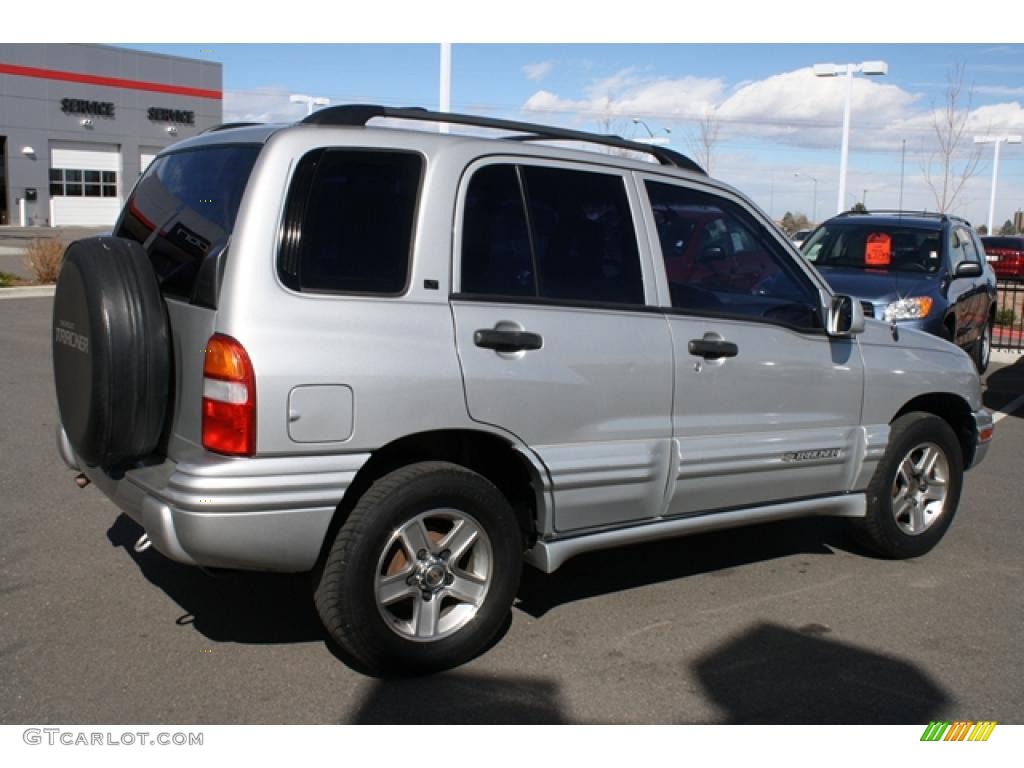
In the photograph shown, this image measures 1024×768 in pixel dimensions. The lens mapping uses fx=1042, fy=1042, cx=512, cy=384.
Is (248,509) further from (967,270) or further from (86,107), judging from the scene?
(86,107)

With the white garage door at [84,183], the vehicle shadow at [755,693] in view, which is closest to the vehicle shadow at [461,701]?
the vehicle shadow at [755,693]

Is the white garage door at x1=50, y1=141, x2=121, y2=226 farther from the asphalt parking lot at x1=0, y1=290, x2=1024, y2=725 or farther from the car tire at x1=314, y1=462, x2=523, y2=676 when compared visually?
the car tire at x1=314, y1=462, x2=523, y2=676

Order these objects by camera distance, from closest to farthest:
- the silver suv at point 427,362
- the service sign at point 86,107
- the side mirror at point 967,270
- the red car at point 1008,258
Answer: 1. the silver suv at point 427,362
2. the side mirror at point 967,270
3. the red car at point 1008,258
4. the service sign at point 86,107

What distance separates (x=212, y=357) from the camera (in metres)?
3.55

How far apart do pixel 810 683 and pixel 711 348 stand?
1444 millimetres

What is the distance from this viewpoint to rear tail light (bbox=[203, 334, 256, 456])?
11.4ft

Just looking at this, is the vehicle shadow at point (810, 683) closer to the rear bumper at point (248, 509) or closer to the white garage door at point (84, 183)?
the rear bumper at point (248, 509)

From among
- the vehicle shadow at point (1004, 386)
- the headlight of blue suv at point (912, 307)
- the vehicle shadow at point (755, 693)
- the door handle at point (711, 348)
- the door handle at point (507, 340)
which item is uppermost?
the door handle at point (507, 340)

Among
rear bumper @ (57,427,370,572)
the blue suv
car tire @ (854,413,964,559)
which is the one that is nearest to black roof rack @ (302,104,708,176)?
rear bumper @ (57,427,370,572)

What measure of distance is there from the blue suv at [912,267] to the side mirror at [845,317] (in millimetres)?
5033

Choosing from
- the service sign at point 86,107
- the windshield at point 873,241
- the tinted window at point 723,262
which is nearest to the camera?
the tinted window at point 723,262

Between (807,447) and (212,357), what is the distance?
9.39ft

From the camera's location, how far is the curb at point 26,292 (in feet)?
56.9

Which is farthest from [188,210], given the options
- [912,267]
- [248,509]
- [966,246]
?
[966,246]
